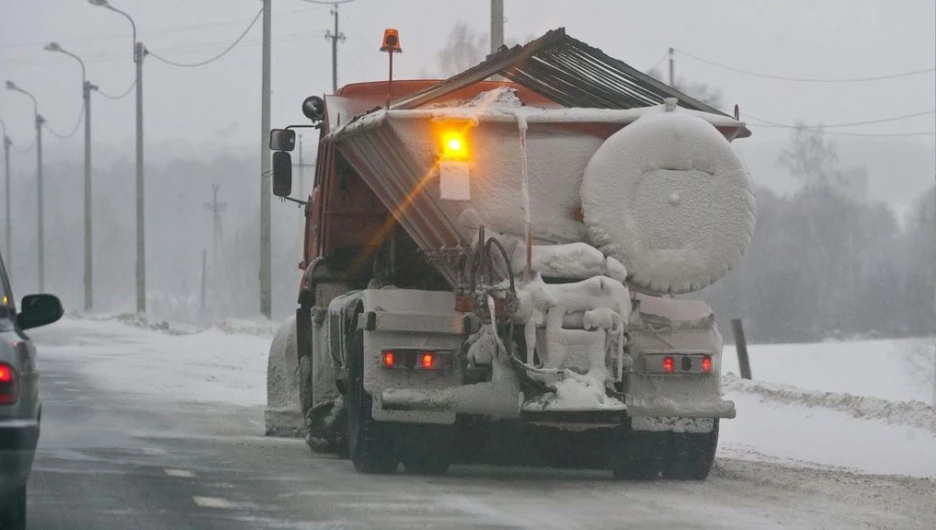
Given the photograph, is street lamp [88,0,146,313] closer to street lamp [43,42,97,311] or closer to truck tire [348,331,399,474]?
street lamp [43,42,97,311]

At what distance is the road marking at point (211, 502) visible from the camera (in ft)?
30.3

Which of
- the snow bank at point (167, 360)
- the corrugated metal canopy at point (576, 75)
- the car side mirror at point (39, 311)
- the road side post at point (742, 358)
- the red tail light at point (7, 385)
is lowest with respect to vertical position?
the snow bank at point (167, 360)

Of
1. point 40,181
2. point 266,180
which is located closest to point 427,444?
point 266,180

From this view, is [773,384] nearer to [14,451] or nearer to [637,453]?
[637,453]

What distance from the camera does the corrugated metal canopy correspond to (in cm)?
1172

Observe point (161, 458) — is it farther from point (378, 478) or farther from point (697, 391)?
point (697, 391)

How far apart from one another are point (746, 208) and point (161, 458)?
15.3 ft

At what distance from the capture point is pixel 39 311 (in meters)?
8.38

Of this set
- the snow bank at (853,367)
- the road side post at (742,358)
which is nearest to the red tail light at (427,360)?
the road side post at (742,358)

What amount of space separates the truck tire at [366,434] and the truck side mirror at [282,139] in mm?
3212

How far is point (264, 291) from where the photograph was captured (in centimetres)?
3584

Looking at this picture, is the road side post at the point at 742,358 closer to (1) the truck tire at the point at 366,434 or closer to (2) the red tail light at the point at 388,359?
(1) the truck tire at the point at 366,434

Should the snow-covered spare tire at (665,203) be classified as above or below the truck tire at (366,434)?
above

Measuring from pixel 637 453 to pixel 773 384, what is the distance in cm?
727
